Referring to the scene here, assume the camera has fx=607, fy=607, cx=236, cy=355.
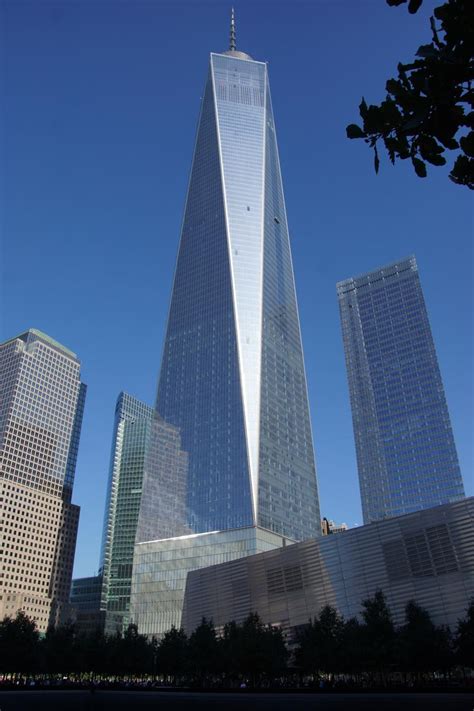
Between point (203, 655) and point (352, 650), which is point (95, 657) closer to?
point (203, 655)

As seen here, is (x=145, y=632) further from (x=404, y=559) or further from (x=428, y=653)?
(x=428, y=653)

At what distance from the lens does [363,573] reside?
89.8m

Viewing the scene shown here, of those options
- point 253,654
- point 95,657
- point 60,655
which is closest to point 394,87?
point 253,654

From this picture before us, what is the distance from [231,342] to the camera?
528 ft

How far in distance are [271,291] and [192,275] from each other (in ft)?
84.7

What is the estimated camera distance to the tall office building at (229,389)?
478 feet

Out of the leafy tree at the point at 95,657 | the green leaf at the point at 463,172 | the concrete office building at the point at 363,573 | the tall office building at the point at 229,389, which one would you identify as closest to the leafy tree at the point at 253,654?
the concrete office building at the point at 363,573

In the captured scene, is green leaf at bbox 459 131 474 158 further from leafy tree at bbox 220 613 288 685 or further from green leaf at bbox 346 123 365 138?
leafy tree at bbox 220 613 288 685

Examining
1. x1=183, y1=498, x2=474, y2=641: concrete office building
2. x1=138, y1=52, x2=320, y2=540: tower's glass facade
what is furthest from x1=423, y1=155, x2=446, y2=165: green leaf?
x1=138, y1=52, x2=320, y2=540: tower's glass facade

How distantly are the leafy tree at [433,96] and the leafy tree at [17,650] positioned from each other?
3897 inches

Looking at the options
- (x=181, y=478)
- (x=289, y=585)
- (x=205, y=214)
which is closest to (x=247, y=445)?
(x=181, y=478)

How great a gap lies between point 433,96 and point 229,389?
14888 centimetres

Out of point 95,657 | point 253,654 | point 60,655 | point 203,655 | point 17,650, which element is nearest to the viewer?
point 253,654

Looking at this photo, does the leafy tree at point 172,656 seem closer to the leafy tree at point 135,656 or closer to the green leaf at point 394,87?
the leafy tree at point 135,656
